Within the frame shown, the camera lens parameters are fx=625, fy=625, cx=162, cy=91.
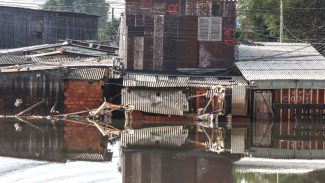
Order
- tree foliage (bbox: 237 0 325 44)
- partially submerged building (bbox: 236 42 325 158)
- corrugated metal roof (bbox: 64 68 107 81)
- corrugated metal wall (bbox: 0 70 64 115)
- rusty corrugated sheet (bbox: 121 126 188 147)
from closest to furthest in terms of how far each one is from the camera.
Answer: rusty corrugated sheet (bbox: 121 126 188 147) < partially submerged building (bbox: 236 42 325 158) < corrugated metal roof (bbox: 64 68 107 81) < corrugated metal wall (bbox: 0 70 64 115) < tree foliage (bbox: 237 0 325 44)

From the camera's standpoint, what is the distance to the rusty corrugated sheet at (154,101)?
3444cm

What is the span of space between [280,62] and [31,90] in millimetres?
15191

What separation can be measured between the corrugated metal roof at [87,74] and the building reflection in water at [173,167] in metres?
12.1

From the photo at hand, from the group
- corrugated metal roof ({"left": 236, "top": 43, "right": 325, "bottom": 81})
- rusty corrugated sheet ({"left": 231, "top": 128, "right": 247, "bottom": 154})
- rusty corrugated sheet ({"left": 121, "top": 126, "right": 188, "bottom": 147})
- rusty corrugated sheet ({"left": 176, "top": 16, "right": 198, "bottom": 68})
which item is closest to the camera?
rusty corrugated sheet ({"left": 231, "top": 128, "right": 247, "bottom": 154})

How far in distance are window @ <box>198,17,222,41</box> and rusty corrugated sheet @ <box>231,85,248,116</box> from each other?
15.8 ft

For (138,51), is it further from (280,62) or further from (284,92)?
(284,92)

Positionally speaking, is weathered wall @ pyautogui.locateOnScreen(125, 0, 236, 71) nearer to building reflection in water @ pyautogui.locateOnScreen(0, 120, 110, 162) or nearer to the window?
the window

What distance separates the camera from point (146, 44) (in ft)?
124

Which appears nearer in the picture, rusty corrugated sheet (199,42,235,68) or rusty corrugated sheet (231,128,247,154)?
rusty corrugated sheet (231,128,247,154)

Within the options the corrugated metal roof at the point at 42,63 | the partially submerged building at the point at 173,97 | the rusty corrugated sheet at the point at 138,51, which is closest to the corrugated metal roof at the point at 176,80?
the partially submerged building at the point at 173,97

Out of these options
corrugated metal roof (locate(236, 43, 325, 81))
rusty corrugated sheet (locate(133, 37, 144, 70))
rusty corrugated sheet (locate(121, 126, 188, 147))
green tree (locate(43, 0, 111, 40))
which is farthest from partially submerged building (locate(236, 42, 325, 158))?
green tree (locate(43, 0, 111, 40))

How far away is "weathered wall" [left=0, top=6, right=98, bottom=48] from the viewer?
46.8 metres

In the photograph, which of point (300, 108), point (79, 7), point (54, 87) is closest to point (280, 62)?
A: point (300, 108)

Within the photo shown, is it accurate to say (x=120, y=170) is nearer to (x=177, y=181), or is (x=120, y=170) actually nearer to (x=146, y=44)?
(x=177, y=181)
